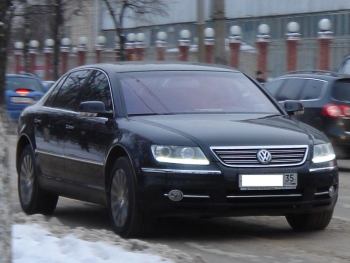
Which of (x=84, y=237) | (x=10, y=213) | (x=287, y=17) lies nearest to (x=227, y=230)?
(x=84, y=237)

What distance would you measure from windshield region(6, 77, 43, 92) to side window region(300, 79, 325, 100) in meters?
13.9

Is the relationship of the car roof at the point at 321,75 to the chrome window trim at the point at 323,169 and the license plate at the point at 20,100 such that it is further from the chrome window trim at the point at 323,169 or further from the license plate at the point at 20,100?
the license plate at the point at 20,100

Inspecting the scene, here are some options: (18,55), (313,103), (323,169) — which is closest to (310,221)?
(323,169)

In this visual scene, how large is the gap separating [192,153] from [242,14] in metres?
45.2

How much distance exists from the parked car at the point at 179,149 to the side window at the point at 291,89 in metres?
7.93

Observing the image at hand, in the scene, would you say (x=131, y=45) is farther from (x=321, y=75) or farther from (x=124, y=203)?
(x=124, y=203)

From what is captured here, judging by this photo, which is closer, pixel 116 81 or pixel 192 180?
pixel 192 180

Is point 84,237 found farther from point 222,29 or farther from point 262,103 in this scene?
point 222,29

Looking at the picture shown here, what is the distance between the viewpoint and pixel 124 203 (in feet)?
28.5

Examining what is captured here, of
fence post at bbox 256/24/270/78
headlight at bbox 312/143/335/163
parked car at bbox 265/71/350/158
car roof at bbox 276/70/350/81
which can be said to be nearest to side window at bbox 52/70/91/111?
headlight at bbox 312/143/335/163

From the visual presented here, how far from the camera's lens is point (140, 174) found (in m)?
8.36

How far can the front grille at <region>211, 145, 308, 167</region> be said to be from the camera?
326 inches

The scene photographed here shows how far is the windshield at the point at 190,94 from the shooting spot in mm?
9328

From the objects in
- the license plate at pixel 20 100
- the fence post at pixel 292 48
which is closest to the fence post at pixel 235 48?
the fence post at pixel 292 48
